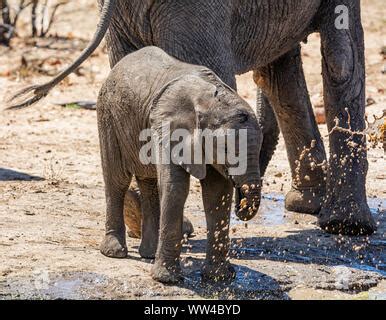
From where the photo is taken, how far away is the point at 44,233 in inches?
256

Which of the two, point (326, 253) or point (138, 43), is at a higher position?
point (138, 43)

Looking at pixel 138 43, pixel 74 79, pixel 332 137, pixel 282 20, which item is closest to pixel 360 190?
pixel 332 137

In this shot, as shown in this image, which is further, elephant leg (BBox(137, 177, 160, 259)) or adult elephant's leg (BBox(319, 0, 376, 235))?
adult elephant's leg (BBox(319, 0, 376, 235))

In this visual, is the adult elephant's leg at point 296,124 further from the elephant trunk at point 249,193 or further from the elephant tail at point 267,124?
the elephant trunk at point 249,193

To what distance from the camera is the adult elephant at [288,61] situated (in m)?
6.14

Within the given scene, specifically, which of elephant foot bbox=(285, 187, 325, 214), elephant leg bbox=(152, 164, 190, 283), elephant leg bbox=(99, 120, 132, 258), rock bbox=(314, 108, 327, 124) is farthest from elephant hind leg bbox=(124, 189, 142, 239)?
rock bbox=(314, 108, 327, 124)

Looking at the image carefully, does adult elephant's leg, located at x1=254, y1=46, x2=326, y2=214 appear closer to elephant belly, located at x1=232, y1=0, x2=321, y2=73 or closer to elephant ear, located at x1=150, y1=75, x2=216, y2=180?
elephant belly, located at x1=232, y1=0, x2=321, y2=73

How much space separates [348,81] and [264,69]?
2.29ft

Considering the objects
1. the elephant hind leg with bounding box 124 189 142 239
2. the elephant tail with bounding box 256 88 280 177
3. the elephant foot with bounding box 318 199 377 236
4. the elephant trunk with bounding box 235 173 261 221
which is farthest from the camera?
the elephant tail with bounding box 256 88 280 177

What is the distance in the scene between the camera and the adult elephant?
20.2 feet

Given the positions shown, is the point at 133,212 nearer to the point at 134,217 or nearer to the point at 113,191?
the point at 134,217

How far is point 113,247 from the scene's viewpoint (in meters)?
6.14

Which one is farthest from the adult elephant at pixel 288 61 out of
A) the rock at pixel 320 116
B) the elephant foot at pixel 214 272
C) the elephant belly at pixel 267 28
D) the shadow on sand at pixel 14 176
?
the rock at pixel 320 116

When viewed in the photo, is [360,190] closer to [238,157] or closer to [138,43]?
[138,43]
